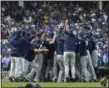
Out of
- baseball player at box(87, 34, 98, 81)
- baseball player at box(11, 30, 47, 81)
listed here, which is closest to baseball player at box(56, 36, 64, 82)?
baseball player at box(11, 30, 47, 81)

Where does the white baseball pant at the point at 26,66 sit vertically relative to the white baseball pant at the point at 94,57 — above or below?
below

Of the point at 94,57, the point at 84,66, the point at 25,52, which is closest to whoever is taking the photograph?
the point at 25,52

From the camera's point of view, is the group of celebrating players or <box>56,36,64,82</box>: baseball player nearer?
the group of celebrating players

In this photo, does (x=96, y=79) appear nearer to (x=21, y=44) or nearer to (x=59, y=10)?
(x=21, y=44)

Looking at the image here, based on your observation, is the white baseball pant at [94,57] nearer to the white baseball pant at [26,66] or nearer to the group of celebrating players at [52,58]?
the group of celebrating players at [52,58]

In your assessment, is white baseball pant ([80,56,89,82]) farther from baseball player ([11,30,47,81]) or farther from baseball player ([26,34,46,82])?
baseball player ([11,30,47,81])

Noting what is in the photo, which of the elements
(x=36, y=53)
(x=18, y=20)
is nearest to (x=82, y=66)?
(x=36, y=53)

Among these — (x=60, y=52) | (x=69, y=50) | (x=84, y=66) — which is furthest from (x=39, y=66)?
(x=84, y=66)

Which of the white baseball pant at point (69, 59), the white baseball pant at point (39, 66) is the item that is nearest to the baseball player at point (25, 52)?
the white baseball pant at point (39, 66)

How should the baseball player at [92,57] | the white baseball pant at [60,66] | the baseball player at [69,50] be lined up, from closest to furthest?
the baseball player at [69,50]
the white baseball pant at [60,66]
the baseball player at [92,57]

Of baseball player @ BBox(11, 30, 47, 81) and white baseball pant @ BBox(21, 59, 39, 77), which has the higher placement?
baseball player @ BBox(11, 30, 47, 81)

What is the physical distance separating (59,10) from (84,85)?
23.8m

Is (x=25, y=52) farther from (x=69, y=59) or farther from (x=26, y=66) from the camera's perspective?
(x=69, y=59)

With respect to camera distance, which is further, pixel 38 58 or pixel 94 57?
pixel 94 57
